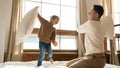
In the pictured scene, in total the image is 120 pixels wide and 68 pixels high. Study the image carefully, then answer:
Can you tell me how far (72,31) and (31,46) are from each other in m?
1.00

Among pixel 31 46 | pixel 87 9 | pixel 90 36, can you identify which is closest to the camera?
pixel 90 36

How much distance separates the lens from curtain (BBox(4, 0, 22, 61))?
3.09m

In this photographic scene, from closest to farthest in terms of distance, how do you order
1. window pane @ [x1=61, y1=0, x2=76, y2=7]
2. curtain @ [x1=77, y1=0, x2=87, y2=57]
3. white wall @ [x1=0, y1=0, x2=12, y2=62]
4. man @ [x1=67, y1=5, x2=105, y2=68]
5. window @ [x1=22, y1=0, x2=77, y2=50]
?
1. man @ [x1=67, y1=5, x2=105, y2=68]
2. white wall @ [x1=0, y1=0, x2=12, y2=62]
3. window @ [x1=22, y1=0, x2=77, y2=50]
4. curtain @ [x1=77, y1=0, x2=87, y2=57]
5. window pane @ [x1=61, y1=0, x2=76, y2=7]

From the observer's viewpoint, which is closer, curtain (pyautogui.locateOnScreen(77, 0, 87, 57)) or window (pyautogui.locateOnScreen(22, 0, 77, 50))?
window (pyautogui.locateOnScreen(22, 0, 77, 50))

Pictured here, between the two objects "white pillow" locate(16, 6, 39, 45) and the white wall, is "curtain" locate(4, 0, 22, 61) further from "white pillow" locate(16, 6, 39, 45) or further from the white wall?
"white pillow" locate(16, 6, 39, 45)

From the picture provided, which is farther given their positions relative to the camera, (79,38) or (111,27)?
(79,38)

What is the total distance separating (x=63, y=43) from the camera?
3908mm

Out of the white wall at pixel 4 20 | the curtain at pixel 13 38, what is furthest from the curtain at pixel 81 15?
the white wall at pixel 4 20

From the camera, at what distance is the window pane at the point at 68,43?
12.8ft

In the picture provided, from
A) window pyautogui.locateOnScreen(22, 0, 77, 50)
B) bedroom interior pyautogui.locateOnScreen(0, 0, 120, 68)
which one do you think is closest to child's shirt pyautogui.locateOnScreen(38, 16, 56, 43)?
bedroom interior pyautogui.locateOnScreen(0, 0, 120, 68)

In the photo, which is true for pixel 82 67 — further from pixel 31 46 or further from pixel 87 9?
pixel 87 9

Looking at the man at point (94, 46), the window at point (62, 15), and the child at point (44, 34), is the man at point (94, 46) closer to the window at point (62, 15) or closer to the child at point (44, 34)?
the child at point (44, 34)

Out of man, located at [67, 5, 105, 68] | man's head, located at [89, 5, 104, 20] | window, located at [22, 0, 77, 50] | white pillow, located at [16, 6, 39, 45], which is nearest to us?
man, located at [67, 5, 105, 68]

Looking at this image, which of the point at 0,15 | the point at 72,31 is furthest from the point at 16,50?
the point at 72,31
